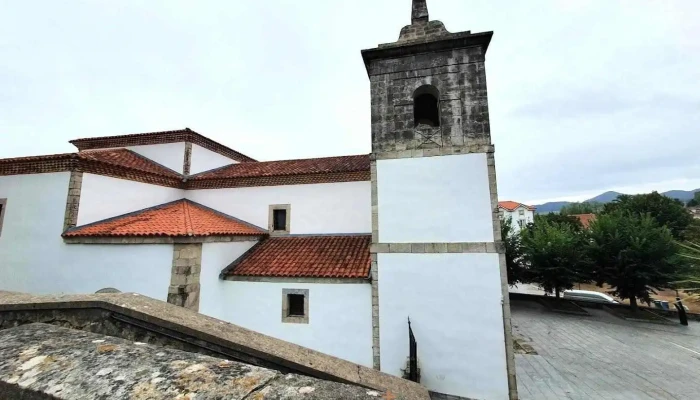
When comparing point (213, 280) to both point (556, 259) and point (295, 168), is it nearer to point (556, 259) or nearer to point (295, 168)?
point (295, 168)

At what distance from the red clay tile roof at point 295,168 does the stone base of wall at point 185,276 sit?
429 cm

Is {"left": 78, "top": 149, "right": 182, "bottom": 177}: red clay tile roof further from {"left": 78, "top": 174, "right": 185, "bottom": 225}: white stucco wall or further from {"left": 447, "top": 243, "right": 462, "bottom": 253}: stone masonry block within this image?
{"left": 447, "top": 243, "right": 462, "bottom": 253}: stone masonry block

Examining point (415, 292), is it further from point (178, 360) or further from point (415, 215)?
point (178, 360)

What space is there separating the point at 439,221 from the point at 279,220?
6032 mm

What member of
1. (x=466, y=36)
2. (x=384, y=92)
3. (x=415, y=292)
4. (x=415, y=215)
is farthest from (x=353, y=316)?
(x=466, y=36)

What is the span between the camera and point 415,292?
23.5 feet

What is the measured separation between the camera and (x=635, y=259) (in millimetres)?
14562

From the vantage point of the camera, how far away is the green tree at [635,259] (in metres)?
14.2

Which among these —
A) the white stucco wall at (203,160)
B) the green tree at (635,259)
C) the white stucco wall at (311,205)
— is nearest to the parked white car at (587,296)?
the green tree at (635,259)

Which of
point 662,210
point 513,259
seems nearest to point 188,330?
point 513,259

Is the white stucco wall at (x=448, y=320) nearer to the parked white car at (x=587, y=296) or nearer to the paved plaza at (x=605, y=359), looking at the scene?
the paved plaza at (x=605, y=359)

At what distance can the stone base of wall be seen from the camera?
7051mm

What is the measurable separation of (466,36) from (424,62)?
3.85 feet

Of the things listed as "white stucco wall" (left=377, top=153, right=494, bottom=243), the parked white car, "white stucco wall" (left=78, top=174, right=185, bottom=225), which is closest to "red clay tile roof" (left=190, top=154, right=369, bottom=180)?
"white stucco wall" (left=78, top=174, right=185, bottom=225)
